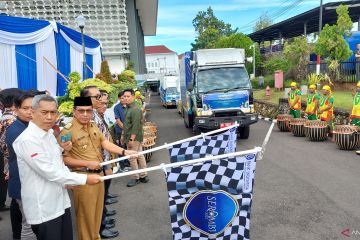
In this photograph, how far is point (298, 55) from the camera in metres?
23.5

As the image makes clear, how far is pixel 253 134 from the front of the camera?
1192 cm

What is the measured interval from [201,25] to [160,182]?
288 feet

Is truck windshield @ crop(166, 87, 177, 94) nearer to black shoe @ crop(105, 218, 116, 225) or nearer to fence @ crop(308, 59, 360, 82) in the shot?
fence @ crop(308, 59, 360, 82)

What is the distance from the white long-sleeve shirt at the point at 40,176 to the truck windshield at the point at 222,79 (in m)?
7.98

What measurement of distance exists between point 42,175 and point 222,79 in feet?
28.4

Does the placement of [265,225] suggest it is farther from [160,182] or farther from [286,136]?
[286,136]

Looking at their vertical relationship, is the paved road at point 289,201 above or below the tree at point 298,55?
below

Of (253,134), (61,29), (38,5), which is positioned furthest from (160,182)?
(38,5)

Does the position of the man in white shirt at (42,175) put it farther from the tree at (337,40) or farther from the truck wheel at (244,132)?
the tree at (337,40)

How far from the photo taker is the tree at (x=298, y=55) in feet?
74.6

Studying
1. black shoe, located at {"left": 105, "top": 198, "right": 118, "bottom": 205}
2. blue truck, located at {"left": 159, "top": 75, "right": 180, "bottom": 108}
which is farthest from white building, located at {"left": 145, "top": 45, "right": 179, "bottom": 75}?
black shoe, located at {"left": 105, "top": 198, "right": 118, "bottom": 205}

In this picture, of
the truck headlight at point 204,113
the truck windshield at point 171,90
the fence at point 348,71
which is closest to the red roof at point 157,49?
the truck windshield at point 171,90

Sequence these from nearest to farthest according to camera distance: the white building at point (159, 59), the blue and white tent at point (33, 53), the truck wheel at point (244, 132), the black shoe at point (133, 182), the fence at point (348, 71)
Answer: the black shoe at point (133, 182), the blue and white tent at point (33, 53), the truck wheel at point (244, 132), the fence at point (348, 71), the white building at point (159, 59)

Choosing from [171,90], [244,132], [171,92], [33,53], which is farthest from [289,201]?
[171,90]
